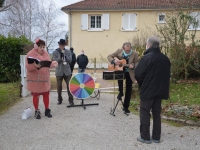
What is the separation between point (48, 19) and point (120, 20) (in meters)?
18.3

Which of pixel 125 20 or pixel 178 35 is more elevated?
pixel 125 20

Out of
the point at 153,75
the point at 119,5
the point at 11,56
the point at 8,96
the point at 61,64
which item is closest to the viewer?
the point at 153,75

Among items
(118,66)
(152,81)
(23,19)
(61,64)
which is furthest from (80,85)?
(23,19)

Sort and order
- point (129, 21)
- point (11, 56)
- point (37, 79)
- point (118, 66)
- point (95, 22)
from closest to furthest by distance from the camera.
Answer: point (37, 79), point (118, 66), point (11, 56), point (129, 21), point (95, 22)

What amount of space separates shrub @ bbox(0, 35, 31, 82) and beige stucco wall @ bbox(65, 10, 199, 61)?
35.6 ft

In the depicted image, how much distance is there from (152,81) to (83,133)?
73.1 inches

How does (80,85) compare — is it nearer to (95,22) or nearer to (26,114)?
(26,114)

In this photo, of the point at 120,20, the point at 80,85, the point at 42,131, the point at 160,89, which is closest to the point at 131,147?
the point at 160,89

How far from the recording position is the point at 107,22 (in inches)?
848

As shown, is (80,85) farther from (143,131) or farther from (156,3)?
(156,3)

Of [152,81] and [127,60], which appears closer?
[152,81]

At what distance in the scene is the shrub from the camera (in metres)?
11.3

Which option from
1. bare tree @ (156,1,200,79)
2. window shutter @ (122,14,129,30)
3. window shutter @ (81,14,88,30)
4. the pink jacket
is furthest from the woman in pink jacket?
window shutter @ (122,14,129,30)

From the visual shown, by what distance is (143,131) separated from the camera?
474 centimetres
